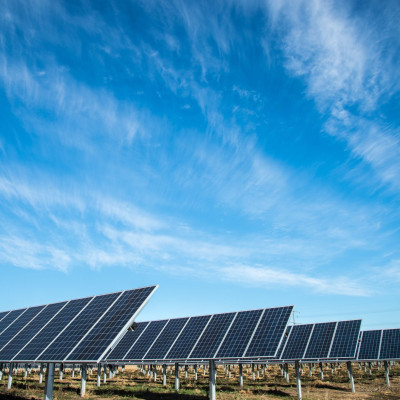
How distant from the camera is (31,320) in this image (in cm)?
2592

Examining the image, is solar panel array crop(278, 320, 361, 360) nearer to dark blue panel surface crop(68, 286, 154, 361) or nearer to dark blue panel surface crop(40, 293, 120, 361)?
dark blue panel surface crop(68, 286, 154, 361)

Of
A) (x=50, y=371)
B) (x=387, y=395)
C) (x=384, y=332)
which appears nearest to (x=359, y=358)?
(x=384, y=332)

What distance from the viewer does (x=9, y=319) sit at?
29359 millimetres

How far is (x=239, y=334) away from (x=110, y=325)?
10.4 metres

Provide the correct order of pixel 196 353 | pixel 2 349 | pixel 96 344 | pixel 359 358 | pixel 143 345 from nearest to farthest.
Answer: pixel 96 344, pixel 2 349, pixel 196 353, pixel 143 345, pixel 359 358

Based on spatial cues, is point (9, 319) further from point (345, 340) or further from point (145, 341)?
point (345, 340)

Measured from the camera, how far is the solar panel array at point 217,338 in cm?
2238

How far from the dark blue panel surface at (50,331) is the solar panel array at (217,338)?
8.05 metres

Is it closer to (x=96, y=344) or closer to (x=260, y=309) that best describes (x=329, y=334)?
(x=260, y=309)

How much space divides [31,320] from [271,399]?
66.7 feet

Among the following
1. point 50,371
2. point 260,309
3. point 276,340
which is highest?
point 260,309

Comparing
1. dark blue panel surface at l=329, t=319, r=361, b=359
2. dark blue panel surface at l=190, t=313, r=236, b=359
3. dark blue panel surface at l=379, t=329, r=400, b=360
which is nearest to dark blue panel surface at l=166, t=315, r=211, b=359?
dark blue panel surface at l=190, t=313, r=236, b=359

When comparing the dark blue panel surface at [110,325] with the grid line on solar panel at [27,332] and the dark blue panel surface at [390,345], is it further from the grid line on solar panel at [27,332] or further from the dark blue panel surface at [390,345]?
the dark blue panel surface at [390,345]

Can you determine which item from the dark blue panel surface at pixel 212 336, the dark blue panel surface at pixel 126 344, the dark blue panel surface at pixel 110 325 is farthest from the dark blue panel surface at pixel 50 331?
the dark blue panel surface at pixel 126 344
